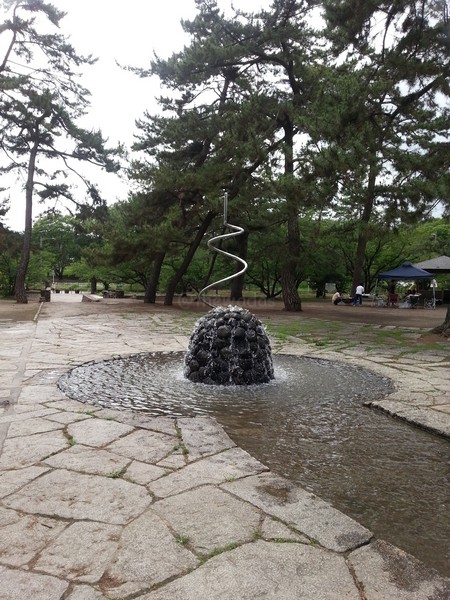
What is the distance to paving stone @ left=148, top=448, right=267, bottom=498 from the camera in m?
2.25

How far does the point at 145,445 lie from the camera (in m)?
2.83

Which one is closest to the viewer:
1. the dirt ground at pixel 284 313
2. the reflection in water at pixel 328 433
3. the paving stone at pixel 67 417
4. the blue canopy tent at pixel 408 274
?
the reflection in water at pixel 328 433

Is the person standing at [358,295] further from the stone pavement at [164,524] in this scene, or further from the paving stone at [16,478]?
the paving stone at [16,478]

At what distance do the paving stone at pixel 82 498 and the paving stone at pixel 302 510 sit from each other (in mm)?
496

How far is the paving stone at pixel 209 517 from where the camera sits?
1797 mm

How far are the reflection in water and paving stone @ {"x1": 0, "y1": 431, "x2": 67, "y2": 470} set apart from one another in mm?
872

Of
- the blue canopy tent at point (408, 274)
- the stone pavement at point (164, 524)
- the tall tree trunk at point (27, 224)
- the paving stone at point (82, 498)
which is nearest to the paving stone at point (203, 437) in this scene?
the stone pavement at point (164, 524)

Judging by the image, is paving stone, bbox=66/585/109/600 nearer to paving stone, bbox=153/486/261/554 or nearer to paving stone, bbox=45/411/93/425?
paving stone, bbox=153/486/261/554

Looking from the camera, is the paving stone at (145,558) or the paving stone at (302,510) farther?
the paving stone at (302,510)

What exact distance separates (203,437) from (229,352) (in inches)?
75.2

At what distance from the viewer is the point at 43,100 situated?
55.6ft

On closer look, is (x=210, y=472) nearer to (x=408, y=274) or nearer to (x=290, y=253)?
(x=290, y=253)

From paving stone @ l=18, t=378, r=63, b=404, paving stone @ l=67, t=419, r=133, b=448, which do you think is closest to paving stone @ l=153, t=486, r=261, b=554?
paving stone @ l=67, t=419, r=133, b=448

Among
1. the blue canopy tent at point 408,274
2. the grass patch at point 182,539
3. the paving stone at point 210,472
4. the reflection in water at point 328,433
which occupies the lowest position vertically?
the reflection in water at point 328,433
